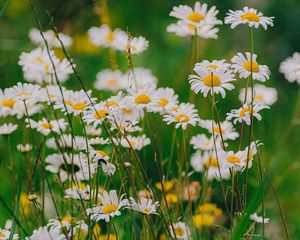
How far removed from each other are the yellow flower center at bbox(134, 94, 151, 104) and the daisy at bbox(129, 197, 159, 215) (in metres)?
0.18

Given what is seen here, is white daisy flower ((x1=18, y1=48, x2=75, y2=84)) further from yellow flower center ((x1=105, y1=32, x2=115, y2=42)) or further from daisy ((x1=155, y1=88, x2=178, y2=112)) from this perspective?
yellow flower center ((x1=105, y1=32, x2=115, y2=42))

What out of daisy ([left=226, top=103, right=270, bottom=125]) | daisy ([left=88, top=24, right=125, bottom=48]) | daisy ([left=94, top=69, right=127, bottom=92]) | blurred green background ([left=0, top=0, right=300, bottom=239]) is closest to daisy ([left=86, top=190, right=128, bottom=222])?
daisy ([left=226, top=103, right=270, bottom=125])

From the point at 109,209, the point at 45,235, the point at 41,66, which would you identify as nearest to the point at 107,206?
the point at 109,209

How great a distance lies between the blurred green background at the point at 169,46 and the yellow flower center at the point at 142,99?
46.4 inches

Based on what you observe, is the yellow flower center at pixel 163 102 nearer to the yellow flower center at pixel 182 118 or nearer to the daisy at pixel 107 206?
the yellow flower center at pixel 182 118

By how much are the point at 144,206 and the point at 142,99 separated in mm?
201

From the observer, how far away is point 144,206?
1101 millimetres

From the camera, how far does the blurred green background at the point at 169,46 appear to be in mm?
2625

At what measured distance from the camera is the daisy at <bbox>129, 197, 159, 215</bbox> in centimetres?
106

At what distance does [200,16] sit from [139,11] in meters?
2.33

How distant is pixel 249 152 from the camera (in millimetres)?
1102

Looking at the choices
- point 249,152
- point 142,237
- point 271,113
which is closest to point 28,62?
point 142,237

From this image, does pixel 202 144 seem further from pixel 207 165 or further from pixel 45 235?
pixel 45 235

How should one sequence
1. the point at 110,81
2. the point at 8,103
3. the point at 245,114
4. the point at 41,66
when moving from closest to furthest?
the point at 245,114 < the point at 8,103 < the point at 41,66 < the point at 110,81
